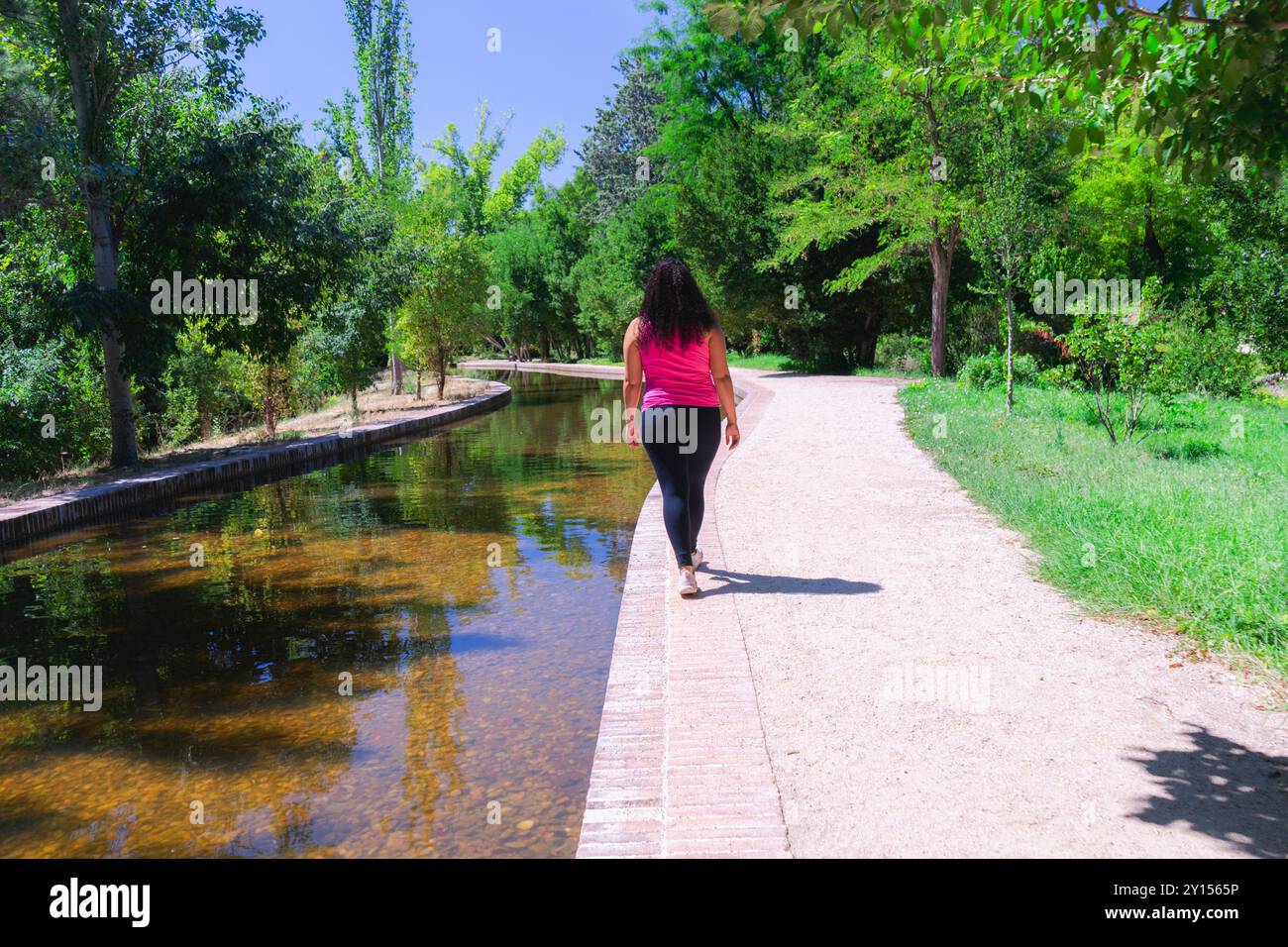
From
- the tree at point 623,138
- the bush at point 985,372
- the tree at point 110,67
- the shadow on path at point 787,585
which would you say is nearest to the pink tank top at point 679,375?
the shadow on path at point 787,585

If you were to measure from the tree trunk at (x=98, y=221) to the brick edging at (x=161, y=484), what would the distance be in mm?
1266

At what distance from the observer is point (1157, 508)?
21.7 ft

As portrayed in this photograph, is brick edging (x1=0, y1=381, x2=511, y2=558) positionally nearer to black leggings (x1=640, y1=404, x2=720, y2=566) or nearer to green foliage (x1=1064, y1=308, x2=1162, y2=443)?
black leggings (x1=640, y1=404, x2=720, y2=566)

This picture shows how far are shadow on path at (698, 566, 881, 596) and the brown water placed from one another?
0.90 m

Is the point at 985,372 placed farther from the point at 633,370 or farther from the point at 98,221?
the point at 98,221

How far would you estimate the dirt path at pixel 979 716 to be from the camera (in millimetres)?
2861

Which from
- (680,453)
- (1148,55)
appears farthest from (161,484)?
(1148,55)

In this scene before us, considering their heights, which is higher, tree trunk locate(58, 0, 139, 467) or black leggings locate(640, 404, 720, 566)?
tree trunk locate(58, 0, 139, 467)

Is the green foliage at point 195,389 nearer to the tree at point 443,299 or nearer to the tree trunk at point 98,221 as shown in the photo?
the tree trunk at point 98,221

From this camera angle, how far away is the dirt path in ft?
9.39

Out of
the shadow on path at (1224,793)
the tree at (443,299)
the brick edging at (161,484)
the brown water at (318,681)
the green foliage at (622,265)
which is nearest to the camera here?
the shadow on path at (1224,793)

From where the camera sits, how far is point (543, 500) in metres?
11.2

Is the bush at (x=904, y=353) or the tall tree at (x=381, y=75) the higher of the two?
the tall tree at (x=381, y=75)

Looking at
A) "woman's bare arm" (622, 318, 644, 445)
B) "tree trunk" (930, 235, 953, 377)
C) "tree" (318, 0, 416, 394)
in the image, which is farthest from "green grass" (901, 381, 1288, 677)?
"tree" (318, 0, 416, 394)
